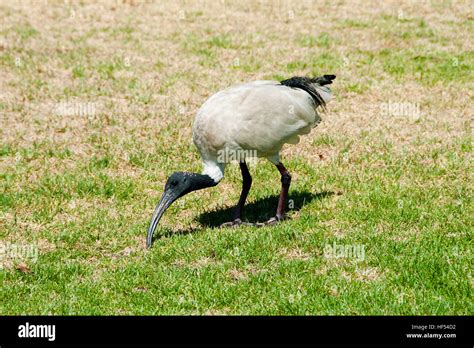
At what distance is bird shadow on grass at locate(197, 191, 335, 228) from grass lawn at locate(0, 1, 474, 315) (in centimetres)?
4

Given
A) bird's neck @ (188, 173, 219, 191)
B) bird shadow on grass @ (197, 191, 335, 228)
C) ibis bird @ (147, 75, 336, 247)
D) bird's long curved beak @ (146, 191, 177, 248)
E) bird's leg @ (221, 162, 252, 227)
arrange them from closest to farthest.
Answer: bird's long curved beak @ (146, 191, 177, 248) < ibis bird @ (147, 75, 336, 247) < bird's neck @ (188, 173, 219, 191) < bird's leg @ (221, 162, 252, 227) < bird shadow on grass @ (197, 191, 335, 228)

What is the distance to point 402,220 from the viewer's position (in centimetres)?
860

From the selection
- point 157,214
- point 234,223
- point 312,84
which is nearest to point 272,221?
point 234,223

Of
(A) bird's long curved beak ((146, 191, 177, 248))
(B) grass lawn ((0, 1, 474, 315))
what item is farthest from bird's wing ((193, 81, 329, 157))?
(B) grass lawn ((0, 1, 474, 315))

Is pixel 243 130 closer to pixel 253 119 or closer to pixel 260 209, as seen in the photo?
pixel 253 119

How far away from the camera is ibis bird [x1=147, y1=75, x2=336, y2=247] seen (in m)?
8.32

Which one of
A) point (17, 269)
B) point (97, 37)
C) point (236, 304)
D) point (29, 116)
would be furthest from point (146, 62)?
point (236, 304)

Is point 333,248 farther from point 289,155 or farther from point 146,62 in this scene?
point 146,62

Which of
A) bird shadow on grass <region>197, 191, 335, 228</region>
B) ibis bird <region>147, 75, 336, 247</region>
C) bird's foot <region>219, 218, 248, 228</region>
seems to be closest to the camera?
ibis bird <region>147, 75, 336, 247</region>

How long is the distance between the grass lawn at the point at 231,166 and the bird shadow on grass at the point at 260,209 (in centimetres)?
4

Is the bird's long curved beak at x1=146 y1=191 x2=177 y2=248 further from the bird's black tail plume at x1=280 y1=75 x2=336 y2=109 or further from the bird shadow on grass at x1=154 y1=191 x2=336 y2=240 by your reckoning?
the bird's black tail plume at x1=280 y1=75 x2=336 y2=109

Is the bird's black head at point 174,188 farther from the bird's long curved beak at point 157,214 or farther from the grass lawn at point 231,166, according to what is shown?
the grass lawn at point 231,166

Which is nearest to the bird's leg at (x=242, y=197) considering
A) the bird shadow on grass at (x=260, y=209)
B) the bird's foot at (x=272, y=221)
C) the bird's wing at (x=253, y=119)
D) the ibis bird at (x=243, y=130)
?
the ibis bird at (x=243, y=130)

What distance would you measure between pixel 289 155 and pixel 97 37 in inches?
333
